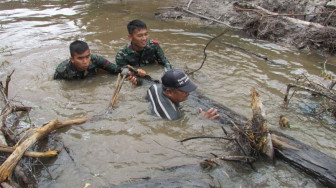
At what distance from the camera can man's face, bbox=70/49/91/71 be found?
501 cm

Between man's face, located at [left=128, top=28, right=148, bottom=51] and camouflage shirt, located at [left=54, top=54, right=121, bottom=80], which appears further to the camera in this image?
man's face, located at [left=128, top=28, right=148, bottom=51]

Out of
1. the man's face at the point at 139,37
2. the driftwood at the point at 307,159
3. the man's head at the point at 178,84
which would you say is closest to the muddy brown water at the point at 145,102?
the driftwood at the point at 307,159

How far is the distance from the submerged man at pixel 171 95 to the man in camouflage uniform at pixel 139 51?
182cm

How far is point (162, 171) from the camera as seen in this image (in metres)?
2.94

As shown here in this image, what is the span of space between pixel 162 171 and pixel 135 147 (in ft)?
2.04

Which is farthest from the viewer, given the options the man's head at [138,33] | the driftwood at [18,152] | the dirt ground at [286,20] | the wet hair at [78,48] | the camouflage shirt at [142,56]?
the dirt ground at [286,20]

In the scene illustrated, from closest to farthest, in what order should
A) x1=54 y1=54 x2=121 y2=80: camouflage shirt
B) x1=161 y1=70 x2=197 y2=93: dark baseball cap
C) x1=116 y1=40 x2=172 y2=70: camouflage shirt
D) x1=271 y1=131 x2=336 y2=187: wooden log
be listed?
1. x1=271 y1=131 x2=336 y2=187: wooden log
2. x1=161 y1=70 x2=197 y2=93: dark baseball cap
3. x1=54 y1=54 x2=121 y2=80: camouflage shirt
4. x1=116 y1=40 x2=172 y2=70: camouflage shirt

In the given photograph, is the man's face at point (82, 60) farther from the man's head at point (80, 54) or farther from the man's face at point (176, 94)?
the man's face at point (176, 94)

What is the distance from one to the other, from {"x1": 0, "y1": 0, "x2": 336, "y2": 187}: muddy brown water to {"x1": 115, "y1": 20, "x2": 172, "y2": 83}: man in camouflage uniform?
29 centimetres

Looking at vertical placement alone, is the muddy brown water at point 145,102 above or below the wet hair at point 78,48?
below

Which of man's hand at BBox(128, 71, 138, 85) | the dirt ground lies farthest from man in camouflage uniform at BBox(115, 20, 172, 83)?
the dirt ground

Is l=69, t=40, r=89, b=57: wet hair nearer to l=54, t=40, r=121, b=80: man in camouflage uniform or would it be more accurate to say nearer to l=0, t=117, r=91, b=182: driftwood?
l=54, t=40, r=121, b=80: man in camouflage uniform

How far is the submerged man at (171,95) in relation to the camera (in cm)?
361

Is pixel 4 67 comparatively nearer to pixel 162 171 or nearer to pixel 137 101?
pixel 137 101
